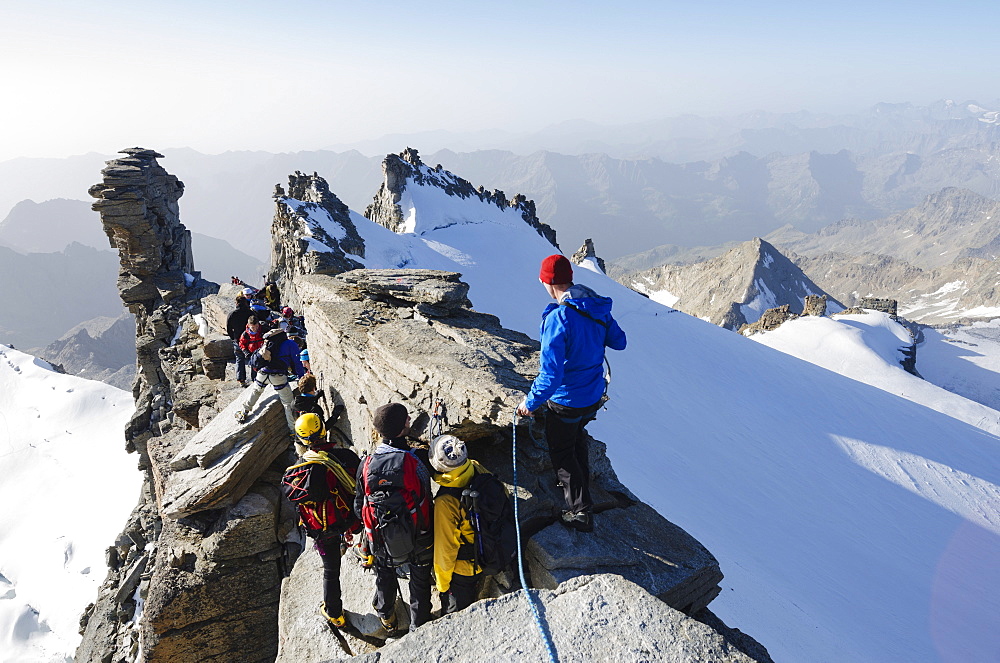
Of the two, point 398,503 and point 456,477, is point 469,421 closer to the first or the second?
point 456,477

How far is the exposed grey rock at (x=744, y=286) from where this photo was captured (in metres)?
134

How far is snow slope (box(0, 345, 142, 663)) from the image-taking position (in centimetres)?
2880

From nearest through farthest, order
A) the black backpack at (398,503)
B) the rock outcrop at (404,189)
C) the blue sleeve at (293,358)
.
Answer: the black backpack at (398,503), the blue sleeve at (293,358), the rock outcrop at (404,189)

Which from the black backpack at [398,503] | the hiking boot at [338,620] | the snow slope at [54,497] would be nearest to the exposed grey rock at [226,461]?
the hiking boot at [338,620]

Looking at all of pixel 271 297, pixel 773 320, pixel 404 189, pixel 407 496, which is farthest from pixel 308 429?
pixel 773 320

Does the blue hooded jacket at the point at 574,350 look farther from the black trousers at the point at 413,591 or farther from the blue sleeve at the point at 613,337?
the black trousers at the point at 413,591

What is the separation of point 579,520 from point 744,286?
151 meters

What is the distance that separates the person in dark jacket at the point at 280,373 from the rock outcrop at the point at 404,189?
1708 inches

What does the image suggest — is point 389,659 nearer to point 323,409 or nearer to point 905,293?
point 323,409

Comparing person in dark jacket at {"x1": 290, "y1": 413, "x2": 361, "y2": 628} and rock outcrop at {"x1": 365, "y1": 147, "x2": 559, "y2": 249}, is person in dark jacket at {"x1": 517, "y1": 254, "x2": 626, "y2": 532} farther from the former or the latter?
rock outcrop at {"x1": 365, "y1": 147, "x2": 559, "y2": 249}

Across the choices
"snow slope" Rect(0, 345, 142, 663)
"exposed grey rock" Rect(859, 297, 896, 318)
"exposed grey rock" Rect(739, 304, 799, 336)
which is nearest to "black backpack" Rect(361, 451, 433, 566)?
"snow slope" Rect(0, 345, 142, 663)

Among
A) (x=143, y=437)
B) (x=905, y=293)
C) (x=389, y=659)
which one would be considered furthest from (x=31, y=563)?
(x=905, y=293)

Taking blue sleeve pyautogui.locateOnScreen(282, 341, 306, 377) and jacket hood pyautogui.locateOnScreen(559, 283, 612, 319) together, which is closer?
jacket hood pyautogui.locateOnScreen(559, 283, 612, 319)

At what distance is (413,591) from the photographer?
4.92 metres
